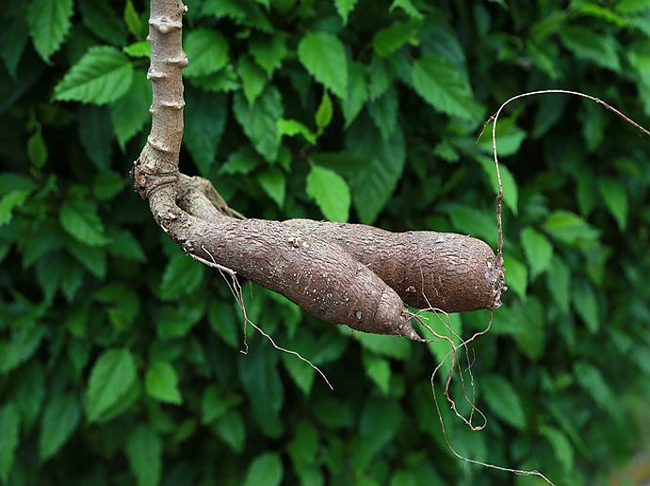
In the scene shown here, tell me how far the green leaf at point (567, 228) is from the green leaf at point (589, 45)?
0.33 meters

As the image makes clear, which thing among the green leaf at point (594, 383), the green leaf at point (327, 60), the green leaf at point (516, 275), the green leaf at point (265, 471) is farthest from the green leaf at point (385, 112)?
the green leaf at point (594, 383)

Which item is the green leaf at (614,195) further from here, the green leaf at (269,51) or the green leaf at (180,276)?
the green leaf at (180,276)

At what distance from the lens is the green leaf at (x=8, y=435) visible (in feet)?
4.83

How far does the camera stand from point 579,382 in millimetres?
1958

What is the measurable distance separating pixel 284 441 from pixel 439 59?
919 mm

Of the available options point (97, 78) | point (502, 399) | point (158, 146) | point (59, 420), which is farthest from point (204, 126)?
point (502, 399)

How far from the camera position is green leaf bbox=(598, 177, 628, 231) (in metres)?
1.71

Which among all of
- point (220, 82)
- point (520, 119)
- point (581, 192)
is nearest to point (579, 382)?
point (581, 192)

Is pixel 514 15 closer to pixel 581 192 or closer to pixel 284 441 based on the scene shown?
pixel 581 192

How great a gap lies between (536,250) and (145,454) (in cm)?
93

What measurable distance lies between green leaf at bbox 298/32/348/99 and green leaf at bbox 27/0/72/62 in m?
0.40

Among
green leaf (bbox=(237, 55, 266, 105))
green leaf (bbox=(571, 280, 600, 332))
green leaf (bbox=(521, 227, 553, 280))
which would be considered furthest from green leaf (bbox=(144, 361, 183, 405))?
green leaf (bbox=(571, 280, 600, 332))

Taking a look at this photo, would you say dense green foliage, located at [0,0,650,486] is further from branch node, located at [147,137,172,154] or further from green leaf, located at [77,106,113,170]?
branch node, located at [147,137,172,154]

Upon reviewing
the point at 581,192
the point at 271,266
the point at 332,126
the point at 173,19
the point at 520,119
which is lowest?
the point at 581,192
